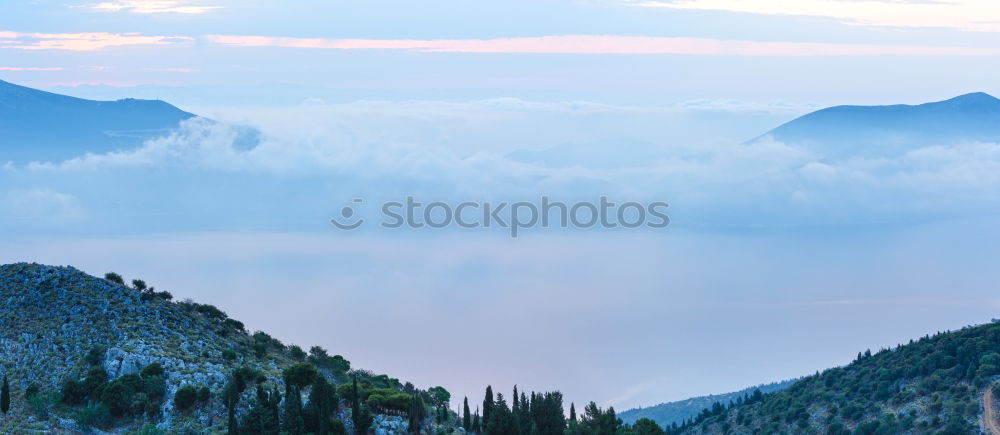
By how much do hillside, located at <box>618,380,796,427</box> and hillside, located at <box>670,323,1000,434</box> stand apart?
3902 centimetres

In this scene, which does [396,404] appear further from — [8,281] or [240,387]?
[8,281]

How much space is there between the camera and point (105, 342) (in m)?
64.2

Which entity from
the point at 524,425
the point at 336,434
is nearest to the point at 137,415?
the point at 336,434

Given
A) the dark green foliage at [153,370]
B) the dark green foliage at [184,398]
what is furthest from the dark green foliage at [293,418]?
the dark green foliage at [153,370]

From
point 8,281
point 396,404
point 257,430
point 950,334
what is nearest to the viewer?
point 257,430

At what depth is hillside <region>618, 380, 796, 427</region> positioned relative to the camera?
5192 inches

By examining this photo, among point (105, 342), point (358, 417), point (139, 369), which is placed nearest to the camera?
point (358, 417)

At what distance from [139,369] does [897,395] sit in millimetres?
53701

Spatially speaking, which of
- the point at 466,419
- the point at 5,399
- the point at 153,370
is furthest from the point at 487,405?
the point at 5,399

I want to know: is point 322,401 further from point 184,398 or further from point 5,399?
point 5,399

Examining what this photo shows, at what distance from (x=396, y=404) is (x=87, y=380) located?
1770 cm

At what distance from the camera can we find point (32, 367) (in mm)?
62188

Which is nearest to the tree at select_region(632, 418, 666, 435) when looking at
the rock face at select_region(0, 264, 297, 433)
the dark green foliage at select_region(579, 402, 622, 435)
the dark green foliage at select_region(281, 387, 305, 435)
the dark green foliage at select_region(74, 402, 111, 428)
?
the dark green foliage at select_region(579, 402, 622, 435)

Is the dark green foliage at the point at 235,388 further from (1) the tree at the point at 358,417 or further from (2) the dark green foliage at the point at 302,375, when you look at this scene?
(1) the tree at the point at 358,417
